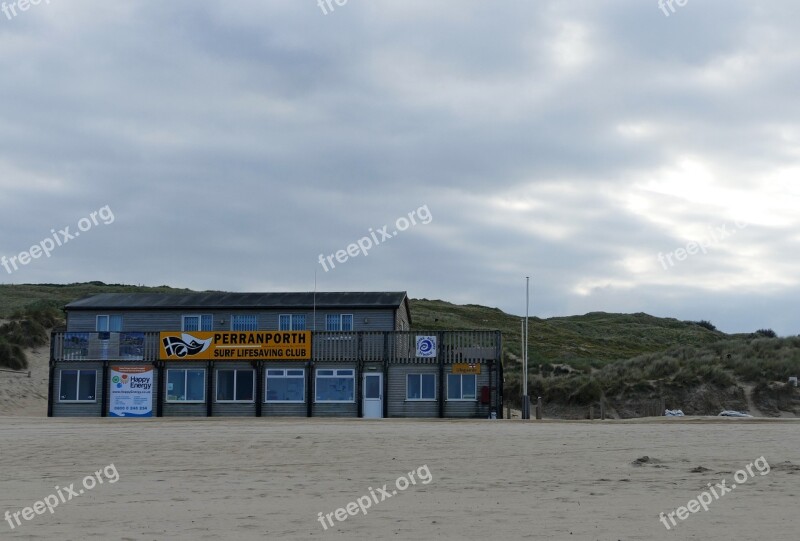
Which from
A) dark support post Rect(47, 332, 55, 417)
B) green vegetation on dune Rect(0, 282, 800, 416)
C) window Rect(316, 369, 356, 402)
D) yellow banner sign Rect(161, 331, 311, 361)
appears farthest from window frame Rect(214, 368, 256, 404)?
green vegetation on dune Rect(0, 282, 800, 416)

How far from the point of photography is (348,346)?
3534 cm

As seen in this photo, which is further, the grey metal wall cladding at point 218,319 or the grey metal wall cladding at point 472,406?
the grey metal wall cladding at point 218,319

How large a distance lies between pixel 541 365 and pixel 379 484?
38.7m

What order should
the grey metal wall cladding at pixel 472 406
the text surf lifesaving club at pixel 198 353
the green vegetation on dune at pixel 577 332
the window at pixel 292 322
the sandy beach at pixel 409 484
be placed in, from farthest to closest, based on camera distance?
the green vegetation on dune at pixel 577 332 → the window at pixel 292 322 → the text surf lifesaving club at pixel 198 353 → the grey metal wall cladding at pixel 472 406 → the sandy beach at pixel 409 484

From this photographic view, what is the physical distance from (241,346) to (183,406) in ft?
10.4

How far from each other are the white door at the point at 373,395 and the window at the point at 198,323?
283 inches

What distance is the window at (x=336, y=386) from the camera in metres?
35.2

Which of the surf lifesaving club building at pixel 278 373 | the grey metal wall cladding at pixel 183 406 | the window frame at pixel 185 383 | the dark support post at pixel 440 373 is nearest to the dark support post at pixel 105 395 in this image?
the surf lifesaving club building at pixel 278 373

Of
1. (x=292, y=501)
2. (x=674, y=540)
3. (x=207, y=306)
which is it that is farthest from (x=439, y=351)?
(x=674, y=540)

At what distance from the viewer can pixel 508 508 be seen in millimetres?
11195

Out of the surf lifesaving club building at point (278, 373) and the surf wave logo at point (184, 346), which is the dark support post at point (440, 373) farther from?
the surf wave logo at point (184, 346)

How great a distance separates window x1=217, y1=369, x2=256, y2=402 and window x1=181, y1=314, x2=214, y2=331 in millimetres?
2893

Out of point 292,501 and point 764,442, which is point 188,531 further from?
point 764,442

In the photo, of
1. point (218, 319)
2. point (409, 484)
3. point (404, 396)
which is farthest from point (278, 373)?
point (409, 484)
